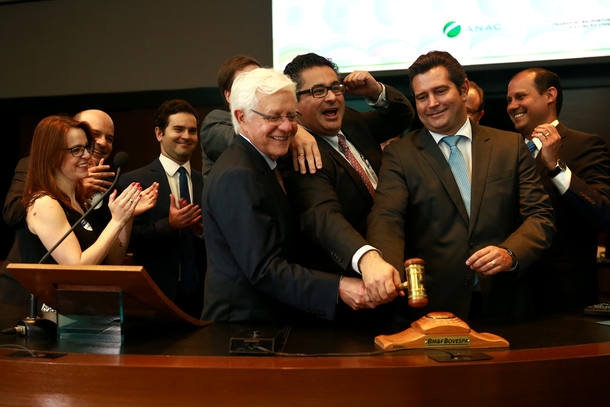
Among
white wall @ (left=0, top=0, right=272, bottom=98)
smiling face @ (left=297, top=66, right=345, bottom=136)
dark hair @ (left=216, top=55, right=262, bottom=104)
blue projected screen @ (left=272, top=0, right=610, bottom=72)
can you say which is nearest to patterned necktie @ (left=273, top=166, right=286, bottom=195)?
smiling face @ (left=297, top=66, right=345, bottom=136)

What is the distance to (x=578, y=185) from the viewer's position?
2.81 metres

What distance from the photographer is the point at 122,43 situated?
5652 mm

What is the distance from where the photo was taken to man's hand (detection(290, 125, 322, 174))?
239cm

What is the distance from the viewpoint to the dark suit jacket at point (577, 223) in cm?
284

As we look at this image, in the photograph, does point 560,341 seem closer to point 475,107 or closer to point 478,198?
point 478,198

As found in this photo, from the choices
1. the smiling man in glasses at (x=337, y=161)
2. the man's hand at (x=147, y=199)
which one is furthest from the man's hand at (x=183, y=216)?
the smiling man in glasses at (x=337, y=161)

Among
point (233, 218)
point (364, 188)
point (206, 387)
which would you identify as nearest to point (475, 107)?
point (364, 188)

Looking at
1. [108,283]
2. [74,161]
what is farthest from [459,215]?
[74,161]

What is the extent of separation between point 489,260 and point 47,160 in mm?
1695

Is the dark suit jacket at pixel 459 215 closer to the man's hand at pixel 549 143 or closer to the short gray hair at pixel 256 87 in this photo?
the man's hand at pixel 549 143

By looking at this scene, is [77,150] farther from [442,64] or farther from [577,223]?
[577,223]

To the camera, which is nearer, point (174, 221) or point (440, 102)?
point (440, 102)

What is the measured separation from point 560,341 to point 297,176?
101 cm

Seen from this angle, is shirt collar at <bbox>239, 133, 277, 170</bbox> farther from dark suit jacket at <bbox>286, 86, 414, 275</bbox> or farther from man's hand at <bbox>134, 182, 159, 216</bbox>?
man's hand at <bbox>134, 182, 159, 216</bbox>
